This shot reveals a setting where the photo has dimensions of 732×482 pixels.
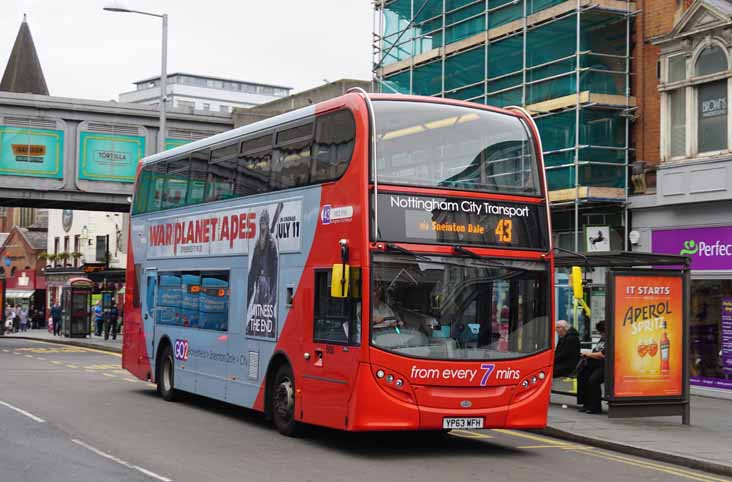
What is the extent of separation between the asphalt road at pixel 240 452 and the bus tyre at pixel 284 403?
18 centimetres

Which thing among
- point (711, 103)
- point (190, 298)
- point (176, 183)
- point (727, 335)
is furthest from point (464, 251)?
point (711, 103)

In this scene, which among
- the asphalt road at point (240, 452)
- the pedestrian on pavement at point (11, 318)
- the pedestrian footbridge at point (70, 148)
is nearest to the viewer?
the asphalt road at point (240, 452)

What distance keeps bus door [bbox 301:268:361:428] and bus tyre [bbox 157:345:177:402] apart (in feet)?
19.2

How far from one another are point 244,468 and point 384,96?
184 inches

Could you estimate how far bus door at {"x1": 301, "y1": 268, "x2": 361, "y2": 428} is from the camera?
1240 cm

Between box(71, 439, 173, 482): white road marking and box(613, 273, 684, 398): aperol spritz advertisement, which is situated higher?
box(613, 273, 684, 398): aperol spritz advertisement

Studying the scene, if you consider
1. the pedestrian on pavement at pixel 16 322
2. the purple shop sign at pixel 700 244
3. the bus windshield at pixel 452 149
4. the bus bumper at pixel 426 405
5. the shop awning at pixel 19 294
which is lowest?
the pedestrian on pavement at pixel 16 322

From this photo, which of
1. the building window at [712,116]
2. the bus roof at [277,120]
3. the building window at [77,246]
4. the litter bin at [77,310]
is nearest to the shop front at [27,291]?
the building window at [77,246]

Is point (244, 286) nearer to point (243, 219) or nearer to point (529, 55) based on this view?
point (243, 219)

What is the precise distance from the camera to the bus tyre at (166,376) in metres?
18.9

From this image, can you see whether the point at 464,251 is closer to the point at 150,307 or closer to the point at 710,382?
the point at 150,307

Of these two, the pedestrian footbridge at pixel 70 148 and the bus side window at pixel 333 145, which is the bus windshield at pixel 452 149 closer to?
the bus side window at pixel 333 145

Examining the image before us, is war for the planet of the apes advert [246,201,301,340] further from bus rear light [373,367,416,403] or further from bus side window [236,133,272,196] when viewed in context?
bus rear light [373,367,416,403]

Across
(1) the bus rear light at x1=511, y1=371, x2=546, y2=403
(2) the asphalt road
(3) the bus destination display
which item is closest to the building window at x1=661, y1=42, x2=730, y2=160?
(2) the asphalt road
